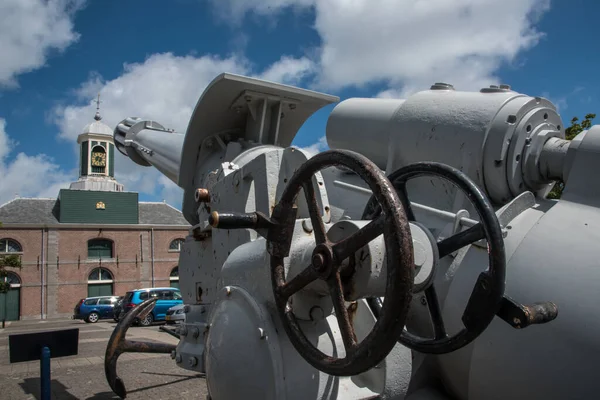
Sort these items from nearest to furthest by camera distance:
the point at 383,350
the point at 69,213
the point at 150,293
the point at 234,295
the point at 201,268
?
the point at 383,350
the point at 234,295
the point at 201,268
the point at 150,293
the point at 69,213

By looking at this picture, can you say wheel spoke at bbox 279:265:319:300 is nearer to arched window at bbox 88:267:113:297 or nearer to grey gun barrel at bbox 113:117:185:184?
grey gun barrel at bbox 113:117:185:184

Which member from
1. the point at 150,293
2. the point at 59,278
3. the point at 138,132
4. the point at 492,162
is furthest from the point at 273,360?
the point at 59,278

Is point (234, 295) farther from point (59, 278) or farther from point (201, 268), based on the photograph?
point (59, 278)

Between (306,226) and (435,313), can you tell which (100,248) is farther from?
(435,313)

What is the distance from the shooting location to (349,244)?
189cm

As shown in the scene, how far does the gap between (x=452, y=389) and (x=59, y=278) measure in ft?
108

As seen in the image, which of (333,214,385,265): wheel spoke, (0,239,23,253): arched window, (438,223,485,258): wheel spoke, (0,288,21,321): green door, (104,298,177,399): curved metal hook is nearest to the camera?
(333,214,385,265): wheel spoke

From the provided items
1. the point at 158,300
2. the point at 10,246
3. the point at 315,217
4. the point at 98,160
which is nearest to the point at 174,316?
the point at 158,300

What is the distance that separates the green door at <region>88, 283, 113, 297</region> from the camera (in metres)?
32.8

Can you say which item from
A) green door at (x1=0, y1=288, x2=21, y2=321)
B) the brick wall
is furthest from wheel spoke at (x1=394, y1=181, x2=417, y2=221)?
green door at (x1=0, y1=288, x2=21, y2=321)

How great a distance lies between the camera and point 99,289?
33000 millimetres

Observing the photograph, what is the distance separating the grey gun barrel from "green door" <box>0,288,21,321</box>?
27118 mm

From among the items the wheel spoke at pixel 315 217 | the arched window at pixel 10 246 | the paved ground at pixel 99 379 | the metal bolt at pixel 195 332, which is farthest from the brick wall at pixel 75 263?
the wheel spoke at pixel 315 217

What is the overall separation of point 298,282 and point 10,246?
33.2 meters
